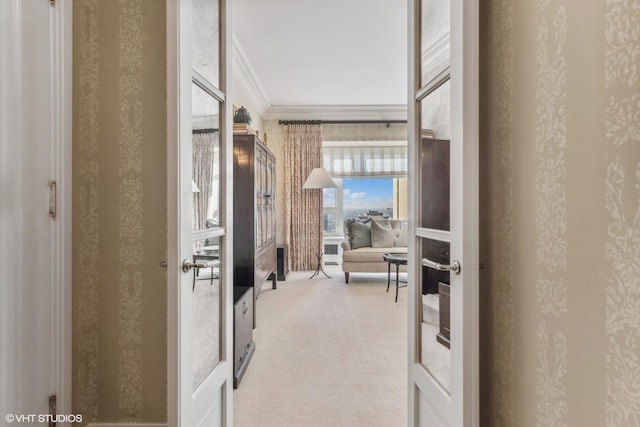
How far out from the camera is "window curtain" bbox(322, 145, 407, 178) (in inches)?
247

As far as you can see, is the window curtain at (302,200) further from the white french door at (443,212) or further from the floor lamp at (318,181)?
the white french door at (443,212)

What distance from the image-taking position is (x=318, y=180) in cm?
571

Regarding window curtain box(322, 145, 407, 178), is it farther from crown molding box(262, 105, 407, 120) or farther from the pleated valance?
crown molding box(262, 105, 407, 120)

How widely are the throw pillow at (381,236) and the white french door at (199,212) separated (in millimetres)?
3921

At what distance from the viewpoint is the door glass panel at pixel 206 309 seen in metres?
1.24

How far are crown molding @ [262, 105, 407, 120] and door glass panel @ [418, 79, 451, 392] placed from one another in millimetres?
4655

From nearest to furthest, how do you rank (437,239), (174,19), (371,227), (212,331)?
(174,19)
(437,239)
(212,331)
(371,227)

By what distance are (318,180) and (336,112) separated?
1.33 metres

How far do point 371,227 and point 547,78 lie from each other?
4454 mm

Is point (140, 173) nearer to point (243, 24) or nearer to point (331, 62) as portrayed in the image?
point (243, 24)

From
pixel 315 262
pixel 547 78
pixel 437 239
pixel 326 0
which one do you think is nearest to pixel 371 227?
pixel 315 262

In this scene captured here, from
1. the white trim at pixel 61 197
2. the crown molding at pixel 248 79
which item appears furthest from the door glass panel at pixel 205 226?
the crown molding at pixel 248 79

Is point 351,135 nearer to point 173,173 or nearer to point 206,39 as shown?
point 206,39

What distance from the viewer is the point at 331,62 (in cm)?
399
